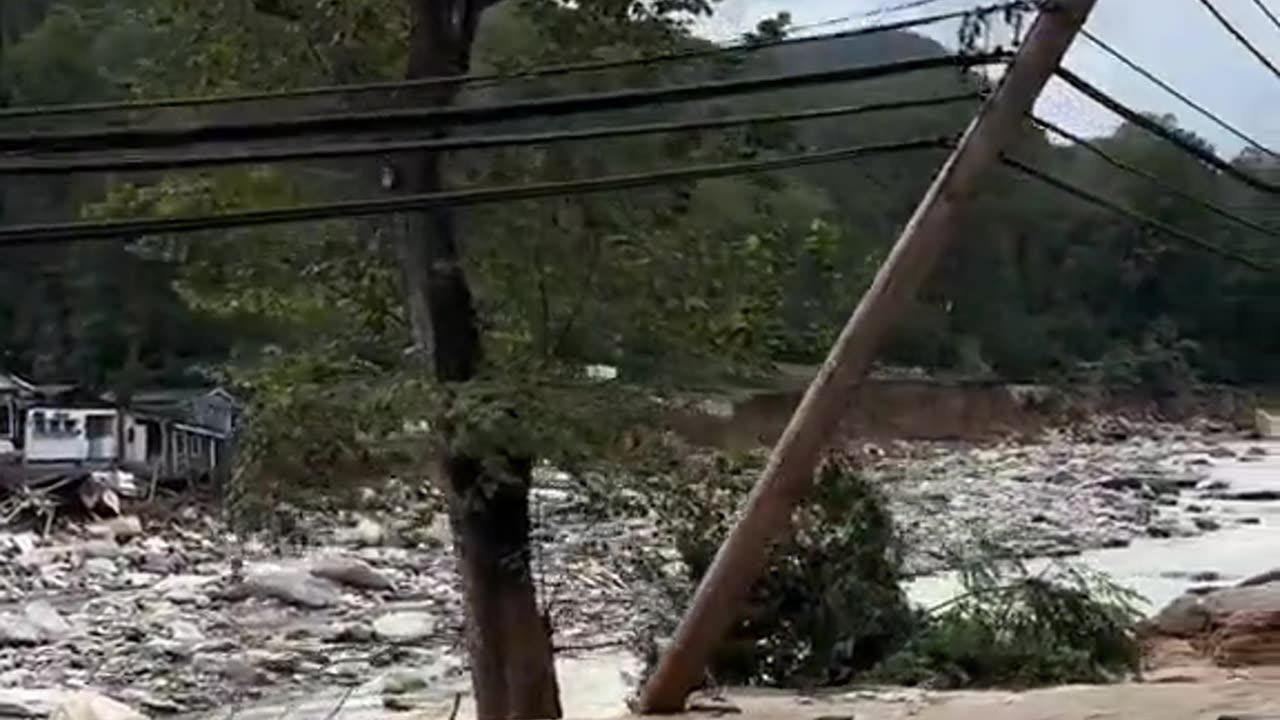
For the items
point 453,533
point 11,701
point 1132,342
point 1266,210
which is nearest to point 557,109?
point 453,533

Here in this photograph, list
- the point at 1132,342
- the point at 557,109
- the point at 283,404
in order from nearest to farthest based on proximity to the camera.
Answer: the point at 557,109 → the point at 283,404 → the point at 1132,342

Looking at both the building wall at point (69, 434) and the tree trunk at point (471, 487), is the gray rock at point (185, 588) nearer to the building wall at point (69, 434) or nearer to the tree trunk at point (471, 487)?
the building wall at point (69, 434)

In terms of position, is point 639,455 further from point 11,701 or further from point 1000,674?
point 11,701

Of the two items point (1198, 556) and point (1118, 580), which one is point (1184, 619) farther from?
point (1198, 556)

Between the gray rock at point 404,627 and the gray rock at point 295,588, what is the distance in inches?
34.4

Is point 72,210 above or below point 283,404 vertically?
above

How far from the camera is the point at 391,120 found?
3.11 meters

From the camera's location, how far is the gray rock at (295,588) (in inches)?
611

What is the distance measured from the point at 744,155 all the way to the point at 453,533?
1674 mm

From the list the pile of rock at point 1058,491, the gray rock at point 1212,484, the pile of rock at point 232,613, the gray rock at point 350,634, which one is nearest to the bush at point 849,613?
the pile of rock at point 232,613

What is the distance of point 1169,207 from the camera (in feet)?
25.9

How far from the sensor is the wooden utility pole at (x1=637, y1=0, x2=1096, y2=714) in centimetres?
411

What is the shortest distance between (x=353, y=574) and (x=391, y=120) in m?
13.5

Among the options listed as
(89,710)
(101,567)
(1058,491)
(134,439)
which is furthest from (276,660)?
(1058,491)
